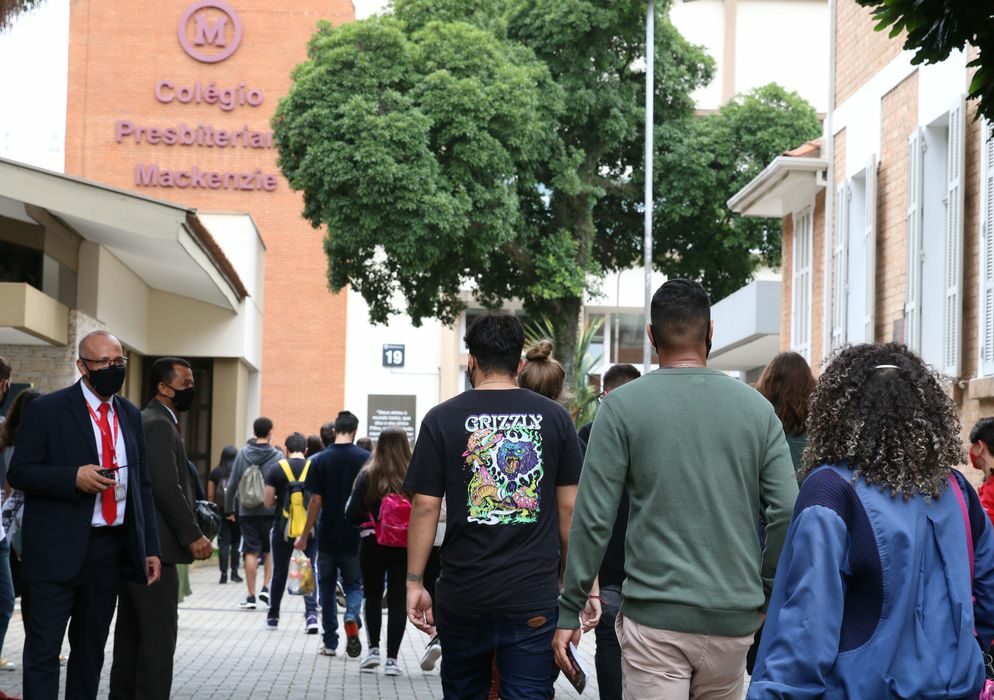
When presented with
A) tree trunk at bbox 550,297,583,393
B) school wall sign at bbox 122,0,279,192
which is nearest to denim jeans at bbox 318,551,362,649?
tree trunk at bbox 550,297,583,393

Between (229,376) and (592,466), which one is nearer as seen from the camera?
(592,466)

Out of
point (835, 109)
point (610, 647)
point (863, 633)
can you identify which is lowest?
point (610, 647)

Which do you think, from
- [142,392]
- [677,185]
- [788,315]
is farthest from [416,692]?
[677,185]

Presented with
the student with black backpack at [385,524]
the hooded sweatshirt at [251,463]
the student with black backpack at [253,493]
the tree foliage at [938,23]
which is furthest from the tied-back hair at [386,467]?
the tree foliage at [938,23]

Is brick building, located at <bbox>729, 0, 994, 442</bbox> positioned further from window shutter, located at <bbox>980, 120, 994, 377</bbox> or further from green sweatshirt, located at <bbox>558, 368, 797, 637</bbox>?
green sweatshirt, located at <bbox>558, 368, 797, 637</bbox>

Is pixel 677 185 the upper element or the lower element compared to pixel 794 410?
upper

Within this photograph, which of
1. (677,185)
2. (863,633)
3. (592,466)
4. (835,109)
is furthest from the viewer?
(677,185)

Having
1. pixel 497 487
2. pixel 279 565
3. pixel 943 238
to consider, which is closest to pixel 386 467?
pixel 279 565

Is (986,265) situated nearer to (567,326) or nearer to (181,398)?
(181,398)

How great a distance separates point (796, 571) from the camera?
336cm

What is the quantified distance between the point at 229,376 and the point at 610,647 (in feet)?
72.9

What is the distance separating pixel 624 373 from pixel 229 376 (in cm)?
2096

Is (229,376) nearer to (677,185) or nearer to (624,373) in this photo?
(677,185)

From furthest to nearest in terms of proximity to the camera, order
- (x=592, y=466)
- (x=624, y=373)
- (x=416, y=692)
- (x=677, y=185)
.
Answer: (x=677, y=185)
(x=416, y=692)
(x=624, y=373)
(x=592, y=466)
